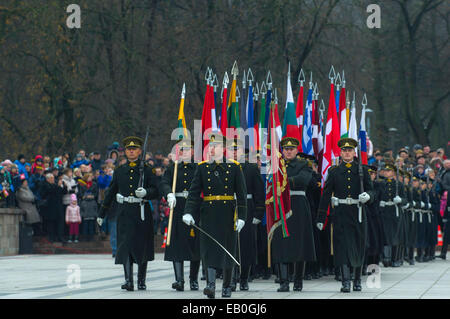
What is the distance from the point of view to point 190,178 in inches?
568

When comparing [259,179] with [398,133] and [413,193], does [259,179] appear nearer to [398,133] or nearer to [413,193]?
[413,193]

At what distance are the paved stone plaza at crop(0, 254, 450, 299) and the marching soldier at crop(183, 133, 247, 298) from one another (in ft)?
1.79

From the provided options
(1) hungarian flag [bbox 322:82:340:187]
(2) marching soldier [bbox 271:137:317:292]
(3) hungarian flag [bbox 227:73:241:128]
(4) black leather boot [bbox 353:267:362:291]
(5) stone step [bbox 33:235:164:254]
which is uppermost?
(3) hungarian flag [bbox 227:73:241:128]

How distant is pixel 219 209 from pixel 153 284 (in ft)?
9.93

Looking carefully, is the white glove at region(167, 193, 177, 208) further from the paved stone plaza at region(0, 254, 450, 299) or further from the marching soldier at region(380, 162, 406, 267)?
the marching soldier at region(380, 162, 406, 267)

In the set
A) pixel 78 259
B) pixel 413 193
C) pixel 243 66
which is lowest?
pixel 78 259

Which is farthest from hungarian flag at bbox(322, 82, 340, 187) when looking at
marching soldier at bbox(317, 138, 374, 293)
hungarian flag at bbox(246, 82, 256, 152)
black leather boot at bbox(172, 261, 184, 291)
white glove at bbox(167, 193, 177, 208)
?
white glove at bbox(167, 193, 177, 208)

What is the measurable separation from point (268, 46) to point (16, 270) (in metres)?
16.5

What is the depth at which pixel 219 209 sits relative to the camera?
12.8m

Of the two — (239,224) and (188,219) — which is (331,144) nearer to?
(239,224)

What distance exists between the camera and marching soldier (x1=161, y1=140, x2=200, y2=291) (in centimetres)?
1425

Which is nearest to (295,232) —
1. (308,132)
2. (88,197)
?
(308,132)

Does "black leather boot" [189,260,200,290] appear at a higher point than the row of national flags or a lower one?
lower
